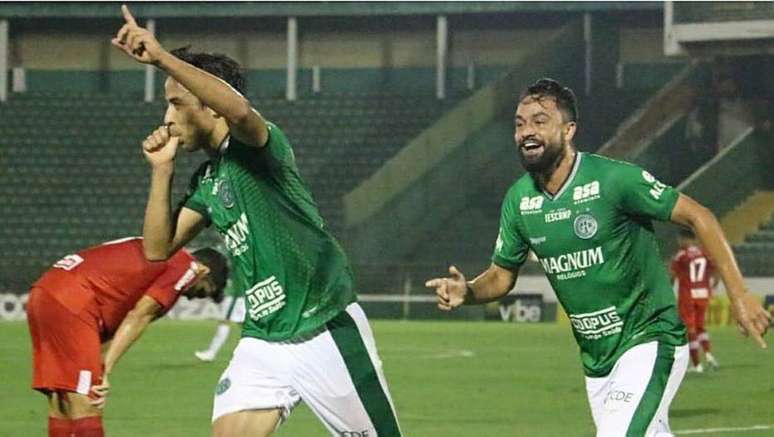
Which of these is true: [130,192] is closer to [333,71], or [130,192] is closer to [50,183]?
[50,183]

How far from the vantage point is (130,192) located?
4419cm

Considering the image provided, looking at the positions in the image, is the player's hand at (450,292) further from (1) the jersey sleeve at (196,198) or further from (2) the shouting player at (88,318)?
(2) the shouting player at (88,318)

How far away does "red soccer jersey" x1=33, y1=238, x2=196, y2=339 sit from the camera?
9.79m

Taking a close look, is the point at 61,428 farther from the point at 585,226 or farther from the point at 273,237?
the point at 585,226

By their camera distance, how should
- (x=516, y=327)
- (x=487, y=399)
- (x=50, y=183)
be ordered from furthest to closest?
1. (x=50, y=183)
2. (x=516, y=327)
3. (x=487, y=399)

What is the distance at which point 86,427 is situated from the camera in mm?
9672

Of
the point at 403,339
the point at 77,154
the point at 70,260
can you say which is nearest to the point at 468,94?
the point at 77,154

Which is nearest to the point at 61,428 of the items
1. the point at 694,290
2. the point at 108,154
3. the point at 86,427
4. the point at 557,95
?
the point at 86,427

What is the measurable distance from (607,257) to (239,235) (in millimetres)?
1786

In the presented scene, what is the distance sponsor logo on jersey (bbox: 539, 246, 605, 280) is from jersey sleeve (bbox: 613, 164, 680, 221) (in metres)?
0.26

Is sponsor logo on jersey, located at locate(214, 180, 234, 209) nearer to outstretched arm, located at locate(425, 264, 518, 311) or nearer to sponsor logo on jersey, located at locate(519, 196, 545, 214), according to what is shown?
outstretched arm, located at locate(425, 264, 518, 311)

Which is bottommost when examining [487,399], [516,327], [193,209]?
[516,327]

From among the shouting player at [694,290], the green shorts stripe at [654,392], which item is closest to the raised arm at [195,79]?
the green shorts stripe at [654,392]

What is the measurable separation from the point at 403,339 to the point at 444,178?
1327cm
